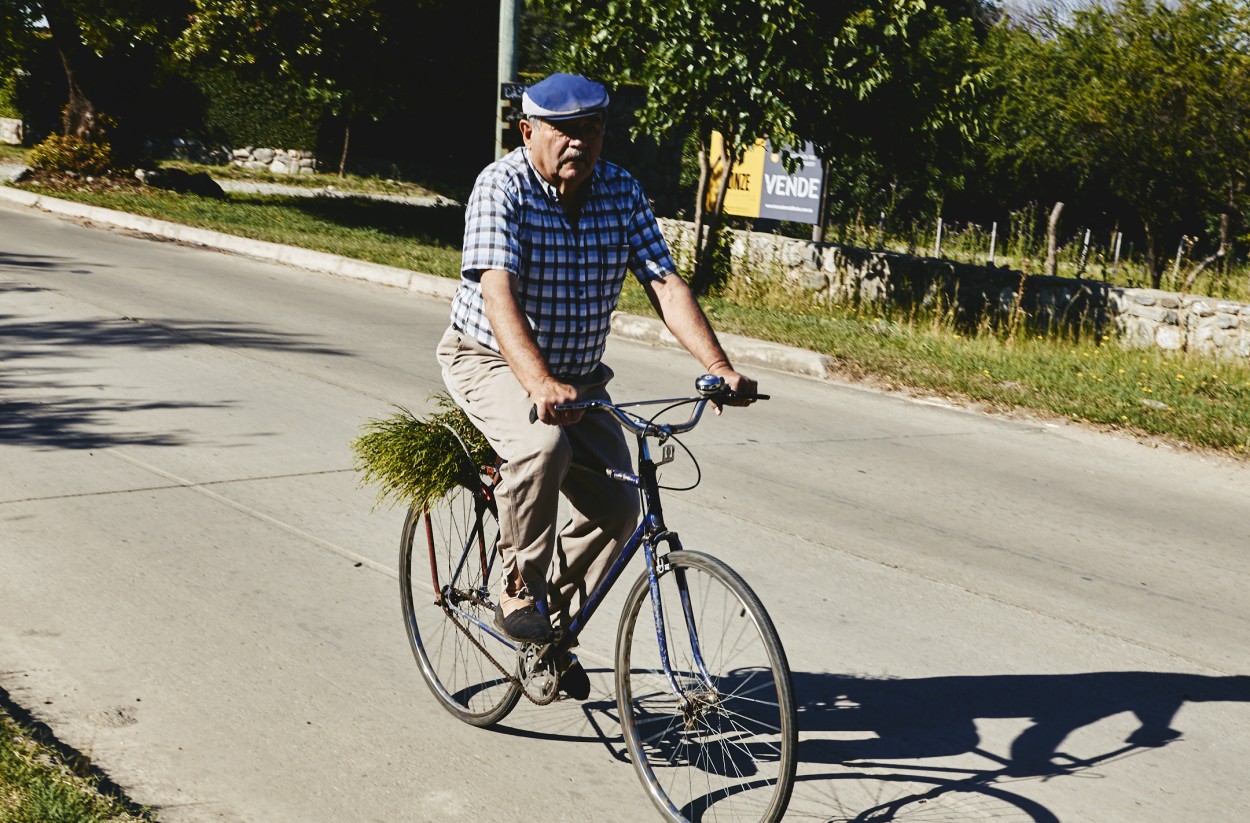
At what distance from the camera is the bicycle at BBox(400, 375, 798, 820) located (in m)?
3.42

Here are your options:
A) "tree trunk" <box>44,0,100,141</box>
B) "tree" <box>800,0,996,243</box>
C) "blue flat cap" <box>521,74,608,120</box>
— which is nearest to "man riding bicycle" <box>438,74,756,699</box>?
"blue flat cap" <box>521,74,608,120</box>

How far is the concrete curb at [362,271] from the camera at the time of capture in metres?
12.3

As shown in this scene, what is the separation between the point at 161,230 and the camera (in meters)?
19.5

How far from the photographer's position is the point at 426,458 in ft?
13.7

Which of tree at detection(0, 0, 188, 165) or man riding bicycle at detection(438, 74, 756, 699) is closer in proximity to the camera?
man riding bicycle at detection(438, 74, 756, 699)

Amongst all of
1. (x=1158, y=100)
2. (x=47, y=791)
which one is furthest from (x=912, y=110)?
(x=47, y=791)

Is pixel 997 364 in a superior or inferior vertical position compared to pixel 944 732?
superior

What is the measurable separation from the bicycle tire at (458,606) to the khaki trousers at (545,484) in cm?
32

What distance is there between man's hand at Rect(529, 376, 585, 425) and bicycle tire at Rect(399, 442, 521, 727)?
81 centimetres

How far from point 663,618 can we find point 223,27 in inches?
790

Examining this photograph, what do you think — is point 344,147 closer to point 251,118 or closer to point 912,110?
point 251,118

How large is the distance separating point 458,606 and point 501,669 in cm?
37

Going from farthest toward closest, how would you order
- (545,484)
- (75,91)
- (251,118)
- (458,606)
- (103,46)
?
1. (251,118)
2. (75,91)
3. (103,46)
4. (458,606)
5. (545,484)

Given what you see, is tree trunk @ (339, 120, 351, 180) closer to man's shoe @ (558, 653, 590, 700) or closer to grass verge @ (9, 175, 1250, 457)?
grass verge @ (9, 175, 1250, 457)
